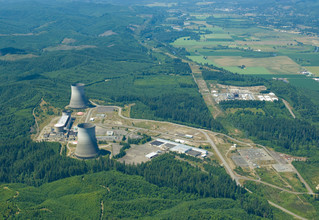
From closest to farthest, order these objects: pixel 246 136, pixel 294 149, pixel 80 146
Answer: pixel 80 146
pixel 294 149
pixel 246 136

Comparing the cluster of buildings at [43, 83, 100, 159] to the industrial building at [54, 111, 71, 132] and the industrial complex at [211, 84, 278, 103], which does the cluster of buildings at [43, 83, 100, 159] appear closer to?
the industrial building at [54, 111, 71, 132]

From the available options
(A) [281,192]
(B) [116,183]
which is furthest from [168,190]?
(A) [281,192]

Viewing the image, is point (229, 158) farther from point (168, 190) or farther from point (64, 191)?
point (64, 191)

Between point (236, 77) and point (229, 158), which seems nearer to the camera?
point (229, 158)

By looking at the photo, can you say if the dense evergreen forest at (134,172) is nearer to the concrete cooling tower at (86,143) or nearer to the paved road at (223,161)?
the paved road at (223,161)

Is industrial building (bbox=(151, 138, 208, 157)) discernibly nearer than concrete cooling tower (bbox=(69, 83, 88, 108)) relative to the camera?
Yes

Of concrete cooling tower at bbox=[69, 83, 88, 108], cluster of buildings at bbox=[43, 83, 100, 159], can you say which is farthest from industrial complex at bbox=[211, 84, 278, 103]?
cluster of buildings at bbox=[43, 83, 100, 159]

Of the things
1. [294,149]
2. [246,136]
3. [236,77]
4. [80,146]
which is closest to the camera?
[80,146]
